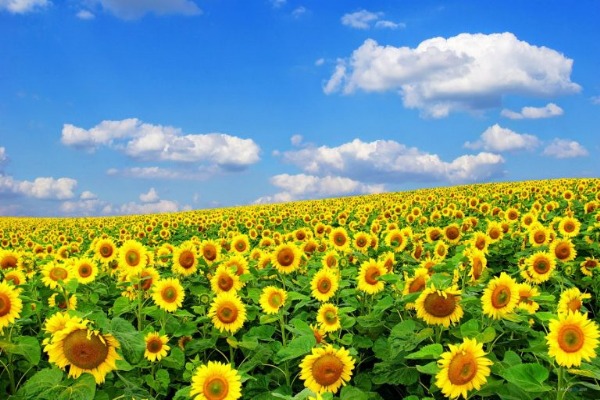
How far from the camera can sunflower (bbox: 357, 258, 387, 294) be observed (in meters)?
6.02

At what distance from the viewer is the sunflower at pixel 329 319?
5066 millimetres

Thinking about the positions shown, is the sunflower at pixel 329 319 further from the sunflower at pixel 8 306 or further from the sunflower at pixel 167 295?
the sunflower at pixel 8 306

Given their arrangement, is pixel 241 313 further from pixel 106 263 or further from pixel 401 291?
pixel 106 263

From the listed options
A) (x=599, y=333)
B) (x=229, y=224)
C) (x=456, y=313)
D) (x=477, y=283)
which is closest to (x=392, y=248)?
(x=477, y=283)

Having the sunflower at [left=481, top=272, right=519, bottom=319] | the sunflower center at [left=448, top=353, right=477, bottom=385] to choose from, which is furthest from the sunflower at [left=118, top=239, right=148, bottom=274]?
the sunflower center at [left=448, top=353, right=477, bottom=385]

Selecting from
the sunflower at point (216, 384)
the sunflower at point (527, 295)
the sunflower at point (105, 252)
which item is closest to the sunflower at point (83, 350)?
the sunflower at point (216, 384)

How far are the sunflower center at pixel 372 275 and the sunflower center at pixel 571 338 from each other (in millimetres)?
2519

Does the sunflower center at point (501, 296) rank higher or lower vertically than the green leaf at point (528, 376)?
higher

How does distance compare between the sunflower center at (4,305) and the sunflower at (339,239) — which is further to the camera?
the sunflower at (339,239)

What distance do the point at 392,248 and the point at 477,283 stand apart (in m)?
3.03

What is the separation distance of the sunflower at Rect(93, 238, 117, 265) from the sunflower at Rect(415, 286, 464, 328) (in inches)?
199

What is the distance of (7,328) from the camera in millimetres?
4879

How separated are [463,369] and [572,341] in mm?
760

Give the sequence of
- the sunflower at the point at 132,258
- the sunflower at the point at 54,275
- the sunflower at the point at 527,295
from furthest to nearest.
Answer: the sunflower at the point at 132,258 < the sunflower at the point at 54,275 < the sunflower at the point at 527,295
